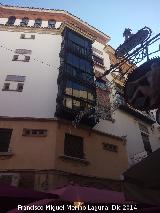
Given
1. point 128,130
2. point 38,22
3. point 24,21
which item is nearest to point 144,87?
point 128,130

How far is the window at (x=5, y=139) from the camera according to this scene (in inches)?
574

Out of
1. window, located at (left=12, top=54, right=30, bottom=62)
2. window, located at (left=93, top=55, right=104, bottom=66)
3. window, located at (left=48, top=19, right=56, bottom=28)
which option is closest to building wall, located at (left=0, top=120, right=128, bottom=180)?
window, located at (left=12, top=54, right=30, bottom=62)

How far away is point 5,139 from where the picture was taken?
14.9 m

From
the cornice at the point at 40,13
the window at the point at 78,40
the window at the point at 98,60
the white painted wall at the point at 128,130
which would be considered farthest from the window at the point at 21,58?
the cornice at the point at 40,13

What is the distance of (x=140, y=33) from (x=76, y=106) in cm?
891

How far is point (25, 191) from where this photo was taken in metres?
6.90

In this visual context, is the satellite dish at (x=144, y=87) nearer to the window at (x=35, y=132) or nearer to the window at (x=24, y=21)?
the window at (x=35, y=132)

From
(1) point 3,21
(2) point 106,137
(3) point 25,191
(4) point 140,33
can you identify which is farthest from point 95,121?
(1) point 3,21

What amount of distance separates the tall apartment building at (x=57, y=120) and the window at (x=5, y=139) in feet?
0.05

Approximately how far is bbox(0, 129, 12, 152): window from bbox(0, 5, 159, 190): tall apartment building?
16 millimetres

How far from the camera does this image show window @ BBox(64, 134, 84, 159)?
612 inches

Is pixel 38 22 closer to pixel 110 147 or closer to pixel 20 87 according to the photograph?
pixel 20 87

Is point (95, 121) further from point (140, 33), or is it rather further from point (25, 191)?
point (25, 191)

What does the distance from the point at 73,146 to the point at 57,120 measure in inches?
73.1
